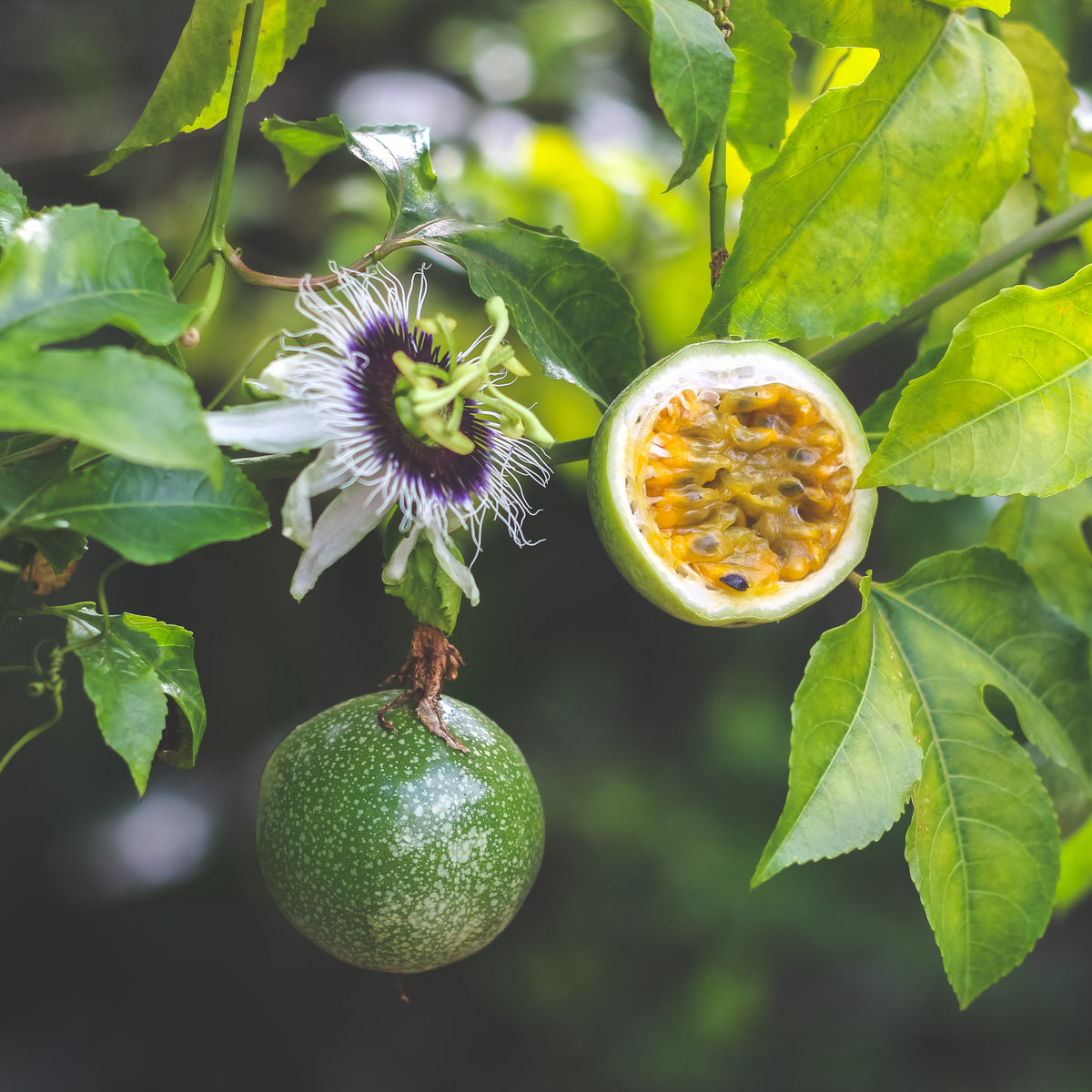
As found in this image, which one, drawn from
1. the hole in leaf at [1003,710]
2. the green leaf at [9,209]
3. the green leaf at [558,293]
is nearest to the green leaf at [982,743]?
the hole in leaf at [1003,710]

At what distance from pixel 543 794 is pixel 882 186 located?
4.90 ft

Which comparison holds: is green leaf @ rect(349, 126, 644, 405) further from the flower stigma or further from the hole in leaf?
the hole in leaf

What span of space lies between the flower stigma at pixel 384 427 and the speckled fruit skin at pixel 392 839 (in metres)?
0.13

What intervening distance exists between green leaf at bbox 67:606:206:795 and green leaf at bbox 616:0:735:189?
0.44m

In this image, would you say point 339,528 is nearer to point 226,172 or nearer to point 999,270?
point 226,172

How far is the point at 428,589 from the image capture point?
28.9 inches

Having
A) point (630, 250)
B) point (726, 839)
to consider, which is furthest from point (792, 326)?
point (726, 839)

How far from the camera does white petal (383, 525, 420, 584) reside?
717 mm

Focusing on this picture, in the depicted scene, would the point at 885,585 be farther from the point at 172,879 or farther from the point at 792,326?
the point at 172,879

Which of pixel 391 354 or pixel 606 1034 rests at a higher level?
pixel 391 354

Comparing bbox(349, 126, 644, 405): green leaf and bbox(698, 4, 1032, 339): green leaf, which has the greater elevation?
bbox(698, 4, 1032, 339): green leaf

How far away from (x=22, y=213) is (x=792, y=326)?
517 millimetres

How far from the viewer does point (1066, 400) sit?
709 mm

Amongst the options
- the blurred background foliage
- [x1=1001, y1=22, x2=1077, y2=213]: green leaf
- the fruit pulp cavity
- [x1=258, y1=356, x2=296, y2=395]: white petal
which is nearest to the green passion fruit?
the fruit pulp cavity
